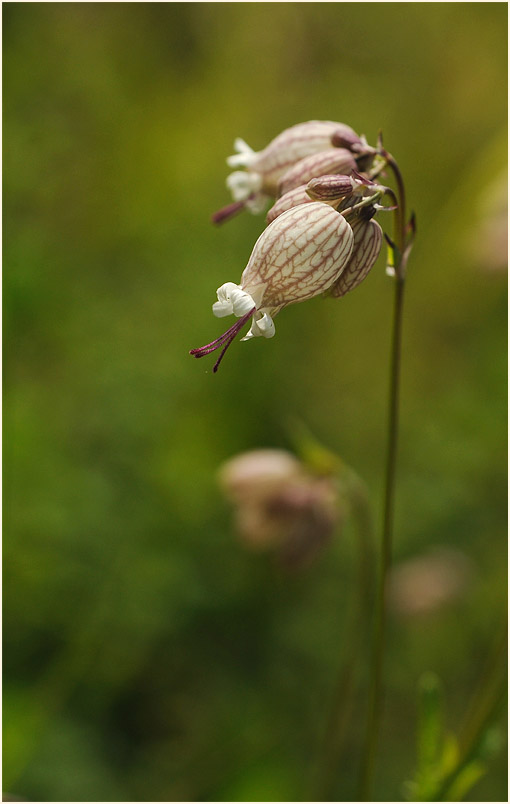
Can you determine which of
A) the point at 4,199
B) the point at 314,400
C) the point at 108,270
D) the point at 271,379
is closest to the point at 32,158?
the point at 4,199

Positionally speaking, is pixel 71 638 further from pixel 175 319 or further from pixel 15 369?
pixel 175 319

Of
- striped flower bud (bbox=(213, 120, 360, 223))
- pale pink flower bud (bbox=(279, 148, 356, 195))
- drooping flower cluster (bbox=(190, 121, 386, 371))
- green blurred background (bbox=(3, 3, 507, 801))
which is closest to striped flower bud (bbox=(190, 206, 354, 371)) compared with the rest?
drooping flower cluster (bbox=(190, 121, 386, 371))

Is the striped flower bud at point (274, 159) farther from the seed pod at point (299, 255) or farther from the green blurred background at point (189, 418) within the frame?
the green blurred background at point (189, 418)

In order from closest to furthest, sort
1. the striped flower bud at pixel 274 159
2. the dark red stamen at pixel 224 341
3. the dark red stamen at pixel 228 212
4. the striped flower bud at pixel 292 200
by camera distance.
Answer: the dark red stamen at pixel 224 341, the striped flower bud at pixel 292 200, the striped flower bud at pixel 274 159, the dark red stamen at pixel 228 212

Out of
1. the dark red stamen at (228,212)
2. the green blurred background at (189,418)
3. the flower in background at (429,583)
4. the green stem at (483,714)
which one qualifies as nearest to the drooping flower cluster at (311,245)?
the dark red stamen at (228,212)

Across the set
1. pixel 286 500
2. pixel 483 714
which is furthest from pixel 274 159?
pixel 483 714

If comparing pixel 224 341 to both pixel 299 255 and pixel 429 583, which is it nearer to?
pixel 299 255
